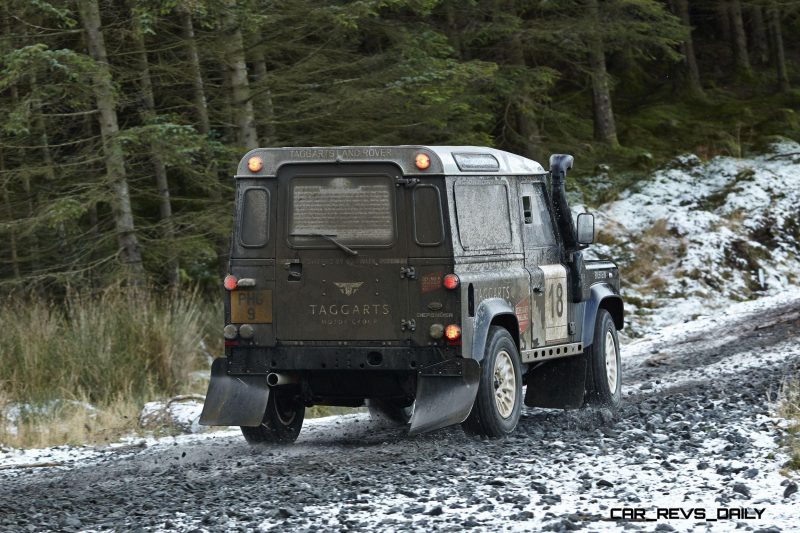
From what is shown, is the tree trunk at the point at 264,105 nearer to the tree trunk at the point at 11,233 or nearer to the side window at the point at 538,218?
the tree trunk at the point at 11,233

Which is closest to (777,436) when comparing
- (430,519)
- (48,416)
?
(430,519)

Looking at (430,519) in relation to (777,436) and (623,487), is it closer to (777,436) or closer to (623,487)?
(623,487)

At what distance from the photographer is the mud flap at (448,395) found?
9.26 meters

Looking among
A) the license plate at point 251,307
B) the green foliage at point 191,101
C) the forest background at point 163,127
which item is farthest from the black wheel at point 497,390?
the green foliage at point 191,101

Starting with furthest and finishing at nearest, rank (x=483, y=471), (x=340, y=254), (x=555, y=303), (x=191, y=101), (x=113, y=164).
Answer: (x=191, y=101), (x=113, y=164), (x=555, y=303), (x=340, y=254), (x=483, y=471)

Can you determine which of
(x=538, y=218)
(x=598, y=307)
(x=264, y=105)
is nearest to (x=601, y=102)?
(x=264, y=105)

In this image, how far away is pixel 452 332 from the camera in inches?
365

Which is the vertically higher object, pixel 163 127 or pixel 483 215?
pixel 163 127

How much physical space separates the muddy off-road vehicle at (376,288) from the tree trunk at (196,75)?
8.95 meters

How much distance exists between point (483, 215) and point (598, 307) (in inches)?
96.4

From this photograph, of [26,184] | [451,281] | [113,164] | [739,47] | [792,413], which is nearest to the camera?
[451,281]

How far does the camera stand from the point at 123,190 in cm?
1769

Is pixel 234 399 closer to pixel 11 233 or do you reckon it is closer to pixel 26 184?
pixel 11 233

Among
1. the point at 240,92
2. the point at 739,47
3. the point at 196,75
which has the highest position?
the point at 739,47
